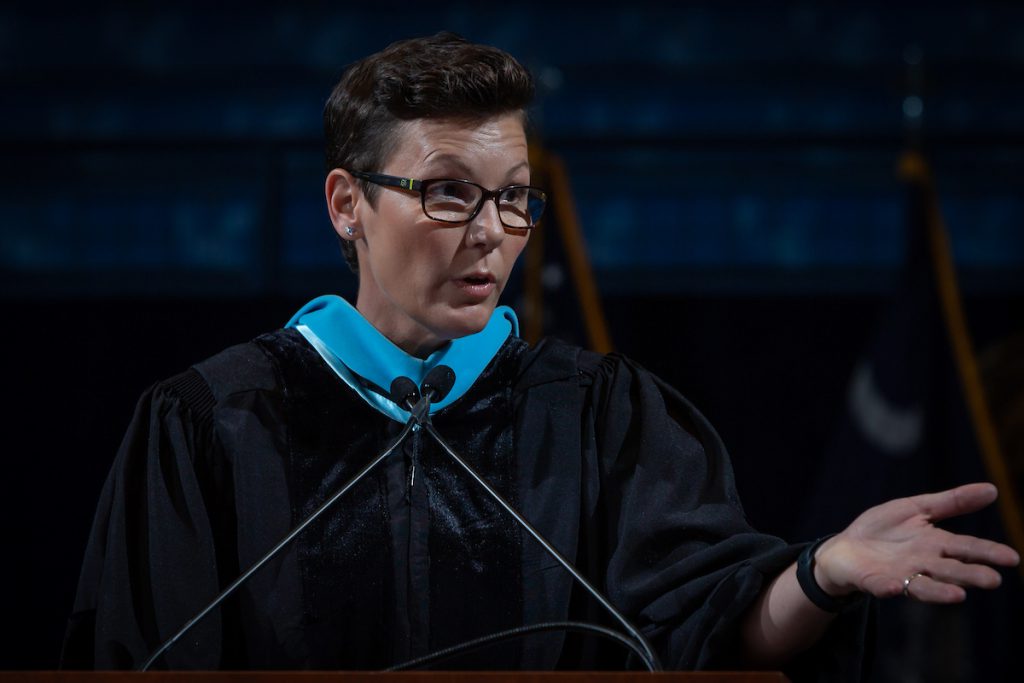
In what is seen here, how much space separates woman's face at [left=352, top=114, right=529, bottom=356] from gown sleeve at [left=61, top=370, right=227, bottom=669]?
0.30 metres

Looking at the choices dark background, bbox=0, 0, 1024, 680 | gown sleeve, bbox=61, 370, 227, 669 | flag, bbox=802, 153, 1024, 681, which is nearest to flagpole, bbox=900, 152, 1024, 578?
flag, bbox=802, 153, 1024, 681

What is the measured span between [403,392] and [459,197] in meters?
0.25

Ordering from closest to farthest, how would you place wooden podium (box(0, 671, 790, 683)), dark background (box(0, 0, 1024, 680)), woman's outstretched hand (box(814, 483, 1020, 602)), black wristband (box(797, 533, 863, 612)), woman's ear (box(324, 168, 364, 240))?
wooden podium (box(0, 671, 790, 683))
woman's outstretched hand (box(814, 483, 1020, 602))
black wristband (box(797, 533, 863, 612))
woman's ear (box(324, 168, 364, 240))
dark background (box(0, 0, 1024, 680))

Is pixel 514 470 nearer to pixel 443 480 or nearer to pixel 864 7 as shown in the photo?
pixel 443 480

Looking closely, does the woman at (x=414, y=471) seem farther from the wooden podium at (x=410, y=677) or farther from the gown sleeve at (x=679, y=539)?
the wooden podium at (x=410, y=677)

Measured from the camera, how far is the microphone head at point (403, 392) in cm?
153

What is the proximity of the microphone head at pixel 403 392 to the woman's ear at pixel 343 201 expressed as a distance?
0.27m

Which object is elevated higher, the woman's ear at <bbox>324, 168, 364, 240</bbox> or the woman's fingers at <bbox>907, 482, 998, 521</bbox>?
the woman's ear at <bbox>324, 168, 364, 240</bbox>

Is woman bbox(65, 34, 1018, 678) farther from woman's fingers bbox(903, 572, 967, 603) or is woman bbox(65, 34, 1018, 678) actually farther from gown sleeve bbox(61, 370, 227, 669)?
woman's fingers bbox(903, 572, 967, 603)

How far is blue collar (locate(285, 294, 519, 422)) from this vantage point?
1.71 m

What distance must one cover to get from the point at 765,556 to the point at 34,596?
2.17 m

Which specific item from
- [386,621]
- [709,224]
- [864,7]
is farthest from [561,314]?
[386,621]

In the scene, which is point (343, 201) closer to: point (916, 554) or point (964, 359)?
point (916, 554)

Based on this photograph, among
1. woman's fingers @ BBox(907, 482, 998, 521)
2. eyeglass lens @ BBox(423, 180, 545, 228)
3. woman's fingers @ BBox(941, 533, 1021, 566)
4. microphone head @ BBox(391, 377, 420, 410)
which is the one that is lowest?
woman's fingers @ BBox(941, 533, 1021, 566)
